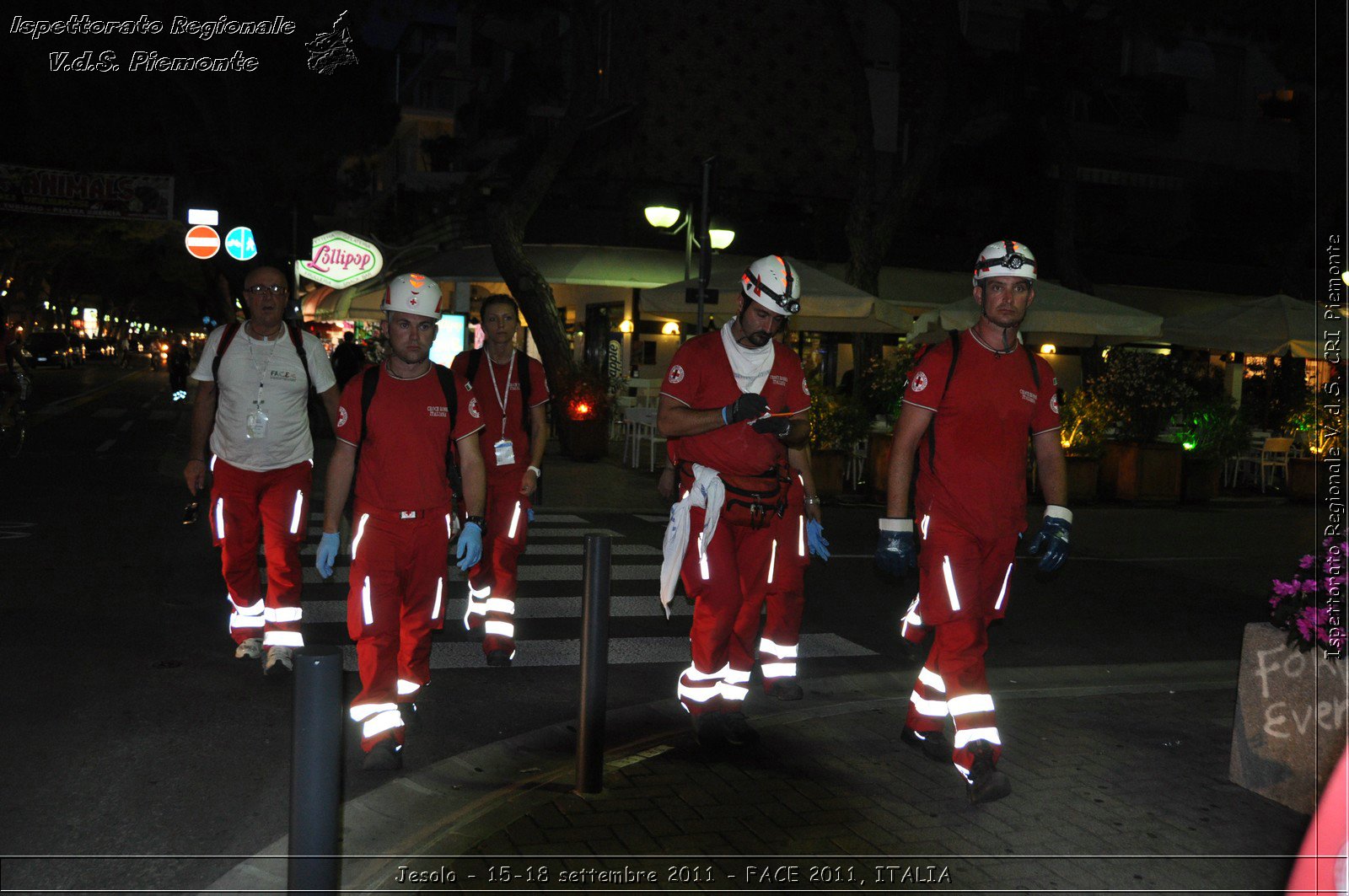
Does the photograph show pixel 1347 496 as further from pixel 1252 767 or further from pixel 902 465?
pixel 902 465

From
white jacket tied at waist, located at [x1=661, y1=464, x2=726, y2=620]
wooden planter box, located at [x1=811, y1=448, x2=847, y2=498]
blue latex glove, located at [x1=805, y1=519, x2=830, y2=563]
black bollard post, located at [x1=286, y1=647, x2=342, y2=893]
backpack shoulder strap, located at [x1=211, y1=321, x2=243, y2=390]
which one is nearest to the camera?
black bollard post, located at [x1=286, y1=647, x2=342, y2=893]

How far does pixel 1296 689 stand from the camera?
473cm

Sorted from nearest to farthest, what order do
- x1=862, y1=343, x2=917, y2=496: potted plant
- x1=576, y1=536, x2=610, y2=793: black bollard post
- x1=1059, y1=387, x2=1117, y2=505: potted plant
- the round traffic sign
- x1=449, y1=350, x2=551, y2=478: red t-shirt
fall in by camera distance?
x1=576, y1=536, x2=610, y2=793: black bollard post, x1=449, y1=350, x2=551, y2=478: red t-shirt, x1=862, y1=343, x2=917, y2=496: potted plant, x1=1059, y1=387, x2=1117, y2=505: potted plant, the round traffic sign

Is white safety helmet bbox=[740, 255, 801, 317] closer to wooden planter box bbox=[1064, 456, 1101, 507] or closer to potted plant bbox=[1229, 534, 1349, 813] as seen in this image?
potted plant bbox=[1229, 534, 1349, 813]

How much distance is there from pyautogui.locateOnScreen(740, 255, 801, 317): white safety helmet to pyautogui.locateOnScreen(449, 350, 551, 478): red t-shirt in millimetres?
1967

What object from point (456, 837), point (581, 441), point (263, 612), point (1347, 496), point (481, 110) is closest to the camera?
point (456, 837)

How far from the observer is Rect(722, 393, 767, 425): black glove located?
502 centimetres

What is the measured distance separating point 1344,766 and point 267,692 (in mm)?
4983

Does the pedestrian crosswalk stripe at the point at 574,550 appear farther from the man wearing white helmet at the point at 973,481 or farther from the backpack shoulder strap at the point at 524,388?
the man wearing white helmet at the point at 973,481

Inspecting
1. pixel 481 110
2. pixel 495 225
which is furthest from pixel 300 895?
pixel 481 110

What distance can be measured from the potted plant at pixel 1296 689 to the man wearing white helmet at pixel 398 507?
129 inches

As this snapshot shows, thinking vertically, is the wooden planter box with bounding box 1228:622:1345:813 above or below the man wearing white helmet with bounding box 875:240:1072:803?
below

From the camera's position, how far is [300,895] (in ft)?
8.70

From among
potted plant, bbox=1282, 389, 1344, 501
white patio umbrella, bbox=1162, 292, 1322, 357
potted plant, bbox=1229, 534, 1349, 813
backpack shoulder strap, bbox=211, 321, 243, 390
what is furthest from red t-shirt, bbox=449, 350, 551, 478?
potted plant, bbox=1282, 389, 1344, 501
